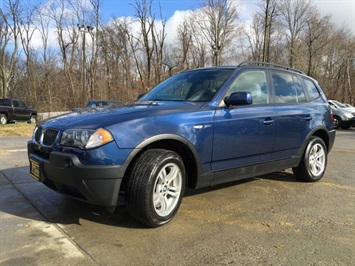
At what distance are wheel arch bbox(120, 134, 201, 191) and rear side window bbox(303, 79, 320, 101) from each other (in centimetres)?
283

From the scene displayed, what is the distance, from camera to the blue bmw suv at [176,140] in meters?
3.51

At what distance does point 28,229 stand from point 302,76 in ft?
15.3

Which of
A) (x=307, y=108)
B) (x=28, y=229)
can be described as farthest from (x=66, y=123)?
(x=307, y=108)

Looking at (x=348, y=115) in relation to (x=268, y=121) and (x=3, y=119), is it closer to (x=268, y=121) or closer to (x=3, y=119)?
(x=268, y=121)

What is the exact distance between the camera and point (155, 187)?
3797mm

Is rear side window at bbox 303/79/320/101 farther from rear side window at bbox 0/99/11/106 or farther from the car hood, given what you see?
rear side window at bbox 0/99/11/106

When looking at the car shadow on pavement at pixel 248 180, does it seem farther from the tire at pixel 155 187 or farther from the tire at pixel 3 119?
the tire at pixel 3 119

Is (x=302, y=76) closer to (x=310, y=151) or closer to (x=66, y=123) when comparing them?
(x=310, y=151)

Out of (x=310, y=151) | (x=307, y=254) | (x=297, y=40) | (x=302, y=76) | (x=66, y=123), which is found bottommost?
(x=307, y=254)

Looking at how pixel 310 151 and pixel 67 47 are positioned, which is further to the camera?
pixel 67 47

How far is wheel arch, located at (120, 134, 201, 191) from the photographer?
3.68 meters

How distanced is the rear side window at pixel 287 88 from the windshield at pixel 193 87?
924 mm

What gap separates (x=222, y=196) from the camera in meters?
5.08

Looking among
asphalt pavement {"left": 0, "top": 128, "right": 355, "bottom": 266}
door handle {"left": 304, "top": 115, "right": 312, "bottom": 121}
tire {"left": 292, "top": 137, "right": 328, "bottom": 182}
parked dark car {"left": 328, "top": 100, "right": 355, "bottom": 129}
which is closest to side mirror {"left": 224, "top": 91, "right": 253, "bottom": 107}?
asphalt pavement {"left": 0, "top": 128, "right": 355, "bottom": 266}
